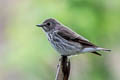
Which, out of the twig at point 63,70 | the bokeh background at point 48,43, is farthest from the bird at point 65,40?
the bokeh background at point 48,43

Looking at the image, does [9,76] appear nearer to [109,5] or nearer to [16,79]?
[16,79]

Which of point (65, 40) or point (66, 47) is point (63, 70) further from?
point (65, 40)

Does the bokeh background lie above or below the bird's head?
above

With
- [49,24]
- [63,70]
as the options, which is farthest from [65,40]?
[63,70]

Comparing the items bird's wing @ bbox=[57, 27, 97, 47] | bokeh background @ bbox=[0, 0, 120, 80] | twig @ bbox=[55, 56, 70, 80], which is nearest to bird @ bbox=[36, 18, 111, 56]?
bird's wing @ bbox=[57, 27, 97, 47]

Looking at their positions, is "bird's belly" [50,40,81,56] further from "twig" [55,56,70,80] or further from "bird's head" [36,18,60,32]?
"twig" [55,56,70,80]
